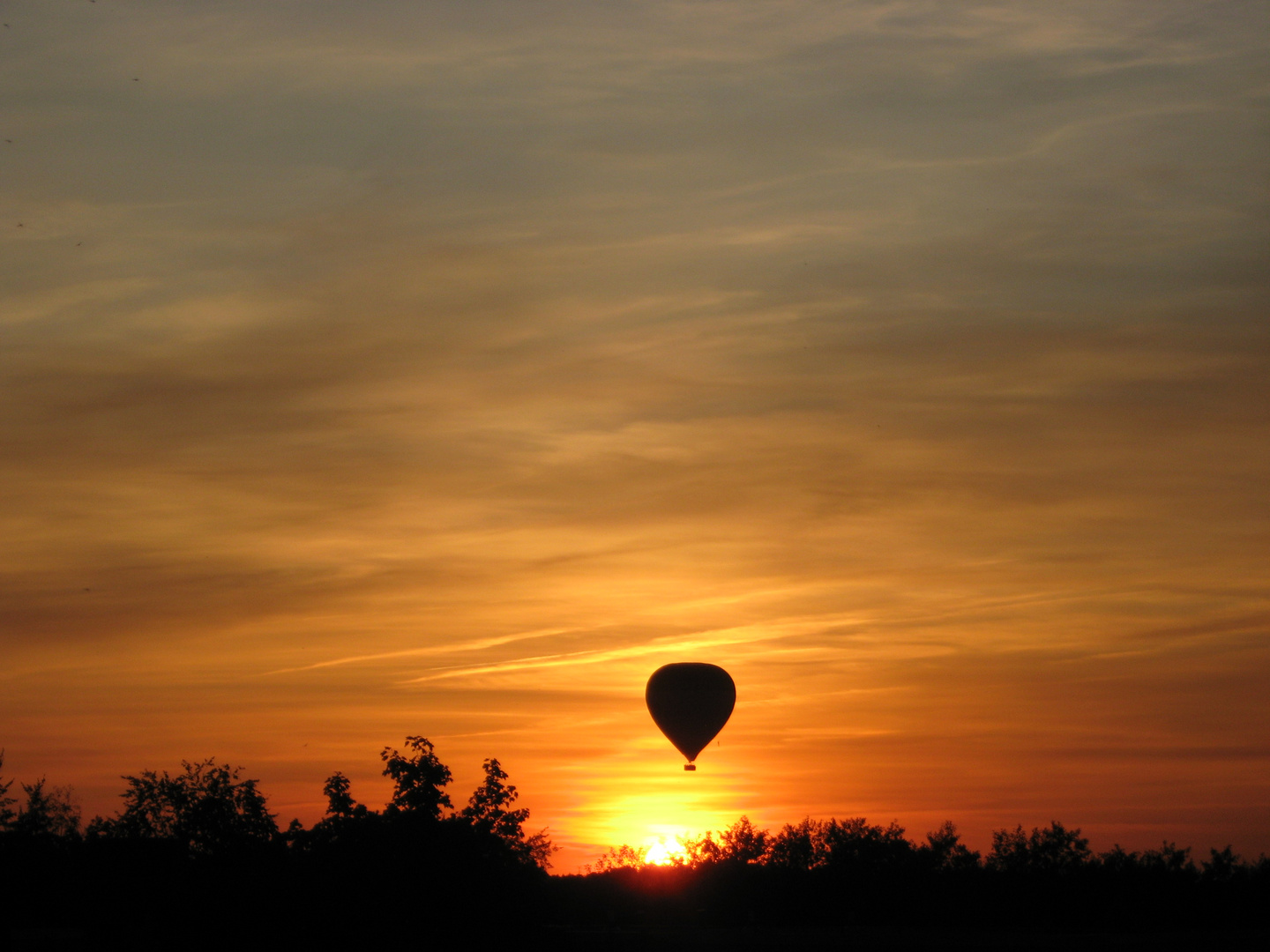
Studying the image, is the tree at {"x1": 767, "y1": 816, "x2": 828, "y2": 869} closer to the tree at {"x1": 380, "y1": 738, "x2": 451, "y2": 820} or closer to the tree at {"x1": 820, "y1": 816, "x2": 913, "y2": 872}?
the tree at {"x1": 820, "y1": 816, "x2": 913, "y2": 872}

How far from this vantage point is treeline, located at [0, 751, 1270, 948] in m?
32.3

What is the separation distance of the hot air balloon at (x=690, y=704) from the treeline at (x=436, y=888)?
925 cm

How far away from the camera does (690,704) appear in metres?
69.8

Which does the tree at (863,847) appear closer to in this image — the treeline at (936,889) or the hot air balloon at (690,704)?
the treeline at (936,889)

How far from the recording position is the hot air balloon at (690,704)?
229ft

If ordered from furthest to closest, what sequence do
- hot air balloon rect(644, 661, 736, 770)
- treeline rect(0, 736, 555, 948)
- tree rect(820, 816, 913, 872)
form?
tree rect(820, 816, 913, 872)
hot air balloon rect(644, 661, 736, 770)
treeline rect(0, 736, 555, 948)

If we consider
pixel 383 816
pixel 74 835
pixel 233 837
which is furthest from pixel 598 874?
pixel 233 837

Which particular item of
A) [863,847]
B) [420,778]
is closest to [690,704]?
[420,778]

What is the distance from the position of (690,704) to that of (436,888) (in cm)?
3512

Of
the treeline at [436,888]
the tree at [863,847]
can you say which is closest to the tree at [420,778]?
the treeline at [436,888]

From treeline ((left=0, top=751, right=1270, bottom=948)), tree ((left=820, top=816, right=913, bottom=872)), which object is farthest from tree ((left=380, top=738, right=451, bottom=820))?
tree ((left=820, top=816, right=913, bottom=872))

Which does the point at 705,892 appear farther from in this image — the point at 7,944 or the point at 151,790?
the point at 7,944

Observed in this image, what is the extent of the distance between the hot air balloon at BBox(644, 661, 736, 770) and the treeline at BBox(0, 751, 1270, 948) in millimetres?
9249

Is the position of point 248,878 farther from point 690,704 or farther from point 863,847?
point 863,847
